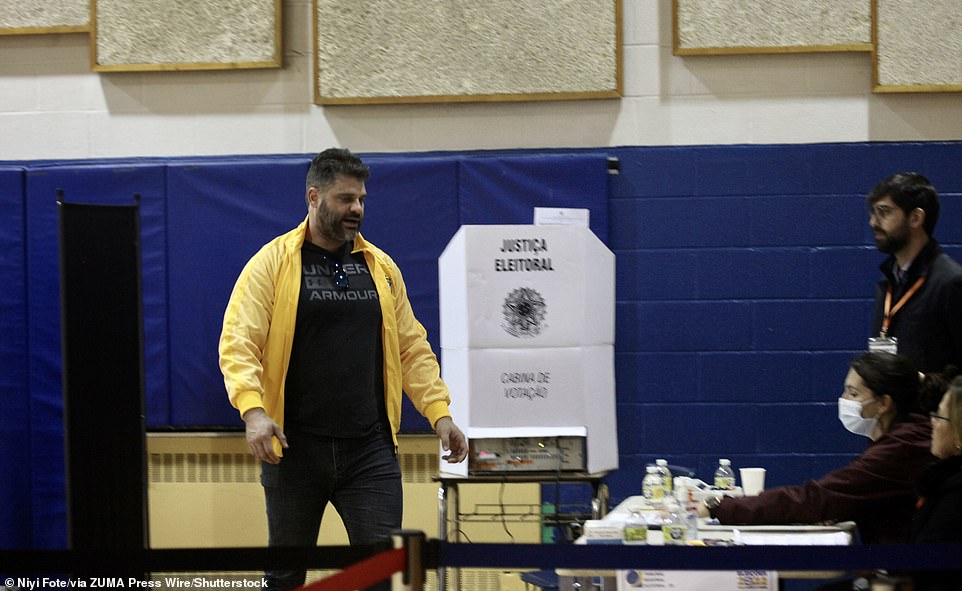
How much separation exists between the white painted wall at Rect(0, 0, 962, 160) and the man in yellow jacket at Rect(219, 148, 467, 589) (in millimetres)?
1973

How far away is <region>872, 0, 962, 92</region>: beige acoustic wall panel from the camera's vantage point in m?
5.65

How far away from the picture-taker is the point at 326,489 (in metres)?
3.84

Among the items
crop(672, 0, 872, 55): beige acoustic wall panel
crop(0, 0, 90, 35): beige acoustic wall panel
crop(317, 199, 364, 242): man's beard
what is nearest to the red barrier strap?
crop(317, 199, 364, 242): man's beard

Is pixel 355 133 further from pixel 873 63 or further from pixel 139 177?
pixel 873 63

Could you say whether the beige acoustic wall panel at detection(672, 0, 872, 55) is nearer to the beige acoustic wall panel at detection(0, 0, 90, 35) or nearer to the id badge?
the id badge

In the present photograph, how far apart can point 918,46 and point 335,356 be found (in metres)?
3.39

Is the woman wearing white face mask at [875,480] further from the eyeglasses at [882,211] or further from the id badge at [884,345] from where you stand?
the eyeglasses at [882,211]

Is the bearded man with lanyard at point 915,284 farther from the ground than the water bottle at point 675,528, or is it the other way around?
the bearded man with lanyard at point 915,284

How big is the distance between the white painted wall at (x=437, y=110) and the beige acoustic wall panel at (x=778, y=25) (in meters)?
0.08

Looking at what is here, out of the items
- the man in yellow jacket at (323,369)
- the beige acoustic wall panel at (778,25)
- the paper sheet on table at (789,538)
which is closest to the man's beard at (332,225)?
the man in yellow jacket at (323,369)

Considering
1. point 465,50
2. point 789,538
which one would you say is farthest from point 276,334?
point 465,50

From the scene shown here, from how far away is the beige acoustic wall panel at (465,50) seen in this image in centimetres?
580

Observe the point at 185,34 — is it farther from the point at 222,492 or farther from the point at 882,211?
the point at 882,211

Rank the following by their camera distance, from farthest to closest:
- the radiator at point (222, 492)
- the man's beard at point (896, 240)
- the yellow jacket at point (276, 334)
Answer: the radiator at point (222, 492) < the man's beard at point (896, 240) < the yellow jacket at point (276, 334)
